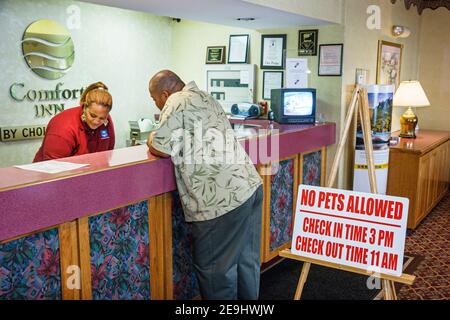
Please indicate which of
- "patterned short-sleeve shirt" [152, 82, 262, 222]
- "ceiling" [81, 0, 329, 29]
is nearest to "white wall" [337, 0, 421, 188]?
"ceiling" [81, 0, 329, 29]

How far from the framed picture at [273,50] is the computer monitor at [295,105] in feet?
1.64

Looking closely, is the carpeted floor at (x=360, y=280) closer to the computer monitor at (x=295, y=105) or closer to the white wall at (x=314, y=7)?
the computer monitor at (x=295, y=105)

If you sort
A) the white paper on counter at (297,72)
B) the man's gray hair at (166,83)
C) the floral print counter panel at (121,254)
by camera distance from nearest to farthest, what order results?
1. the floral print counter panel at (121,254)
2. the man's gray hair at (166,83)
3. the white paper on counter at (297,72)

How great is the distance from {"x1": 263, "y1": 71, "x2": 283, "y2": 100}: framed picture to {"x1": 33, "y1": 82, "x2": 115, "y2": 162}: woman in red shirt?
2079mm

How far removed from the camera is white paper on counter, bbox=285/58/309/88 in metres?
4.58

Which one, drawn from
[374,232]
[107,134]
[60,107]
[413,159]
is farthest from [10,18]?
[413,159]

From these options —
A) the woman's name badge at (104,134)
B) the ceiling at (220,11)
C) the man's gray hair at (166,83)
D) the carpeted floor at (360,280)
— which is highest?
the ceiling at (220,11)

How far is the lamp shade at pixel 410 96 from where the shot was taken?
559 cm

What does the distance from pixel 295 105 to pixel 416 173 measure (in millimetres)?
1489

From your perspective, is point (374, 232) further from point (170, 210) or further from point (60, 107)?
point (60, 107)

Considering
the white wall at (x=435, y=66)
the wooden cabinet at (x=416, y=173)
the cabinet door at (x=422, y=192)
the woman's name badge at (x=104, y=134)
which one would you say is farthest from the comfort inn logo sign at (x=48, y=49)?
the white wall at (x=435, y=66)

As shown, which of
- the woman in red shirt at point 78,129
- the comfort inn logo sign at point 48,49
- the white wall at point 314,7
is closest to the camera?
the woman in red shirt at point 78,129

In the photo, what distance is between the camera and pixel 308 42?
178 inches

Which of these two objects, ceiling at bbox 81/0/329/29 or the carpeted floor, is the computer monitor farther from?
the carpeted floor
